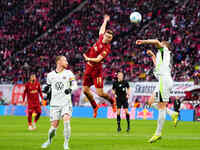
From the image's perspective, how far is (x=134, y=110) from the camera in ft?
116

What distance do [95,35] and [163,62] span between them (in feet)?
101

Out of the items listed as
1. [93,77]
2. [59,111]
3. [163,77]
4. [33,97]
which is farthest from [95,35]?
[59,111]

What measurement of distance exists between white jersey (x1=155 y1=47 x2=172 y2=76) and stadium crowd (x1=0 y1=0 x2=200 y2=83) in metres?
20.2

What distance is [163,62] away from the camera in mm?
13891

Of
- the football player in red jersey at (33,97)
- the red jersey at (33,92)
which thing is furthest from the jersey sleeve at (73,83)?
the red jersey at (33,92)

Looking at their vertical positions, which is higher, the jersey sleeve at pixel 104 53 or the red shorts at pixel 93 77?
the jersey sleeve at pixel 104 53

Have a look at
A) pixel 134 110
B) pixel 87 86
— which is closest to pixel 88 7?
pixel 134 110

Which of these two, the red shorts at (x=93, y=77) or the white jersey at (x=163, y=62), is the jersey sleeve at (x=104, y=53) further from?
the white jersey at (x=163, y=62)

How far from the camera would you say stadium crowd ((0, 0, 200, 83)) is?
124 feet

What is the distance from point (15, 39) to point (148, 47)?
15.2 metres

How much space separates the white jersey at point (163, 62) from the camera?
13828mm

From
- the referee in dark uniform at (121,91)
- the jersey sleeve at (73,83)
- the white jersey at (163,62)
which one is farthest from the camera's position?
the referee in dark uniform at (121,91)

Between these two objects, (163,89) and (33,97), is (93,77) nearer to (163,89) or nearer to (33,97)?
(163,89)

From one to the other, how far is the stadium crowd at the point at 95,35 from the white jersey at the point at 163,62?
20231mm
